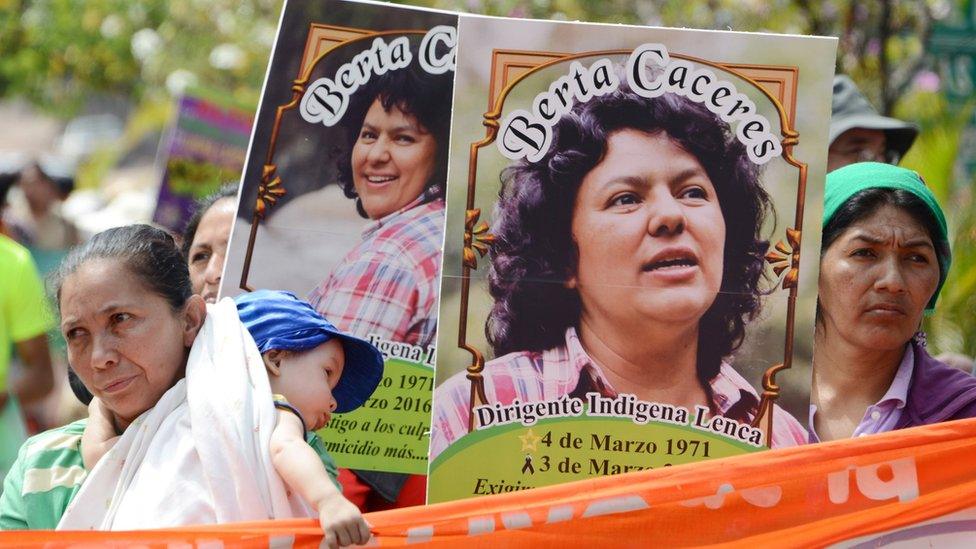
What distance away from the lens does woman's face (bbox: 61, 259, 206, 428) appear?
9.29 feet

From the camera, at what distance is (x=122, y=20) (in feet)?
60.8

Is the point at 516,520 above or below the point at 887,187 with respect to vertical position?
below

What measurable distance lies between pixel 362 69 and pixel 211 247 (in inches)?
32.4

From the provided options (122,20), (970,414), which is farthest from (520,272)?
(122,20)

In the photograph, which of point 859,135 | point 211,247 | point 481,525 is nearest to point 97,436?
point 481,525

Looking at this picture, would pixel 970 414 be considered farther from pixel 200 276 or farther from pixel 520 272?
pixel 200 276

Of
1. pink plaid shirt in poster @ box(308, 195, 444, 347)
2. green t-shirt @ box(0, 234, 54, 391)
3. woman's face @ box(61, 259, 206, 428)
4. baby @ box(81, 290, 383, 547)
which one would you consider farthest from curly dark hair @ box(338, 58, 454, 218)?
green t-shirt @ box(0, 234, 54, 391)

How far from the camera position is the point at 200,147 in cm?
892

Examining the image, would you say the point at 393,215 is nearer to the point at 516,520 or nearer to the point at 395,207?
the point at 395,207

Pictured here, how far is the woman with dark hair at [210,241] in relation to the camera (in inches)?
159

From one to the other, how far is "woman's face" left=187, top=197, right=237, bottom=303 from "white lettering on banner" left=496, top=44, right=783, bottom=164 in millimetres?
1096

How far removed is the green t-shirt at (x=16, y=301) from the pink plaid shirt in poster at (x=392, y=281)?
2306 mm

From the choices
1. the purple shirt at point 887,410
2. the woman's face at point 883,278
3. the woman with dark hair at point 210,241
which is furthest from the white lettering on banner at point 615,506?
the woman with dark hair at point 210,241

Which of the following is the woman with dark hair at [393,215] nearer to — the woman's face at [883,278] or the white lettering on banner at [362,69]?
the white lettering on banner at [362,69]
